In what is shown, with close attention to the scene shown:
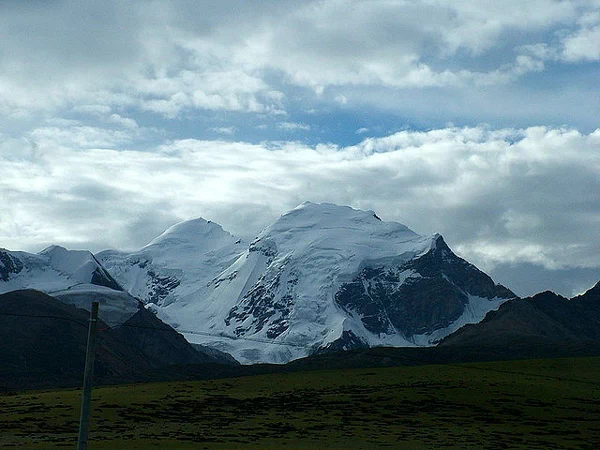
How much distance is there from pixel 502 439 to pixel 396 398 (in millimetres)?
45718

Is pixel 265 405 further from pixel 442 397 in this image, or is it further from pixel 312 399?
pixel 442 397

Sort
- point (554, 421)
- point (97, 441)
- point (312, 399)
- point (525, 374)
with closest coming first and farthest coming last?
Answer: point (97, 441) → point (554, 421) → point (312, 399) → point (525, 374)

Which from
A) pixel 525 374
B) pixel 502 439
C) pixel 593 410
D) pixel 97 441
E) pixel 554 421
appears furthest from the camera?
pixel 525 374

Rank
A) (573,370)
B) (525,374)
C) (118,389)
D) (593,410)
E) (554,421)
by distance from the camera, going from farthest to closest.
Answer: (573,370) → (525,374) → (118,389) → (593,410) → (554,421)

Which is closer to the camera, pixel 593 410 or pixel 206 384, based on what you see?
pixel 593 410

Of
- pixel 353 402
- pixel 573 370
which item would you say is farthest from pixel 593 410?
pixel 573 370

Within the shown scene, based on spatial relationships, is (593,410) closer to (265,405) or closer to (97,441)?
(265,405)

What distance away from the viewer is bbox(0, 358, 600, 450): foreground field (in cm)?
9438

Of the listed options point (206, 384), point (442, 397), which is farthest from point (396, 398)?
point (206, 384)

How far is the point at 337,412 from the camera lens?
126688 millimetres

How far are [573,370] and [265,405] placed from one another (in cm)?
8629

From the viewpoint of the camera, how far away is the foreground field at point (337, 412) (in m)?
94.4

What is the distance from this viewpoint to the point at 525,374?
182 m

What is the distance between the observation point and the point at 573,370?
19375 centimetres
